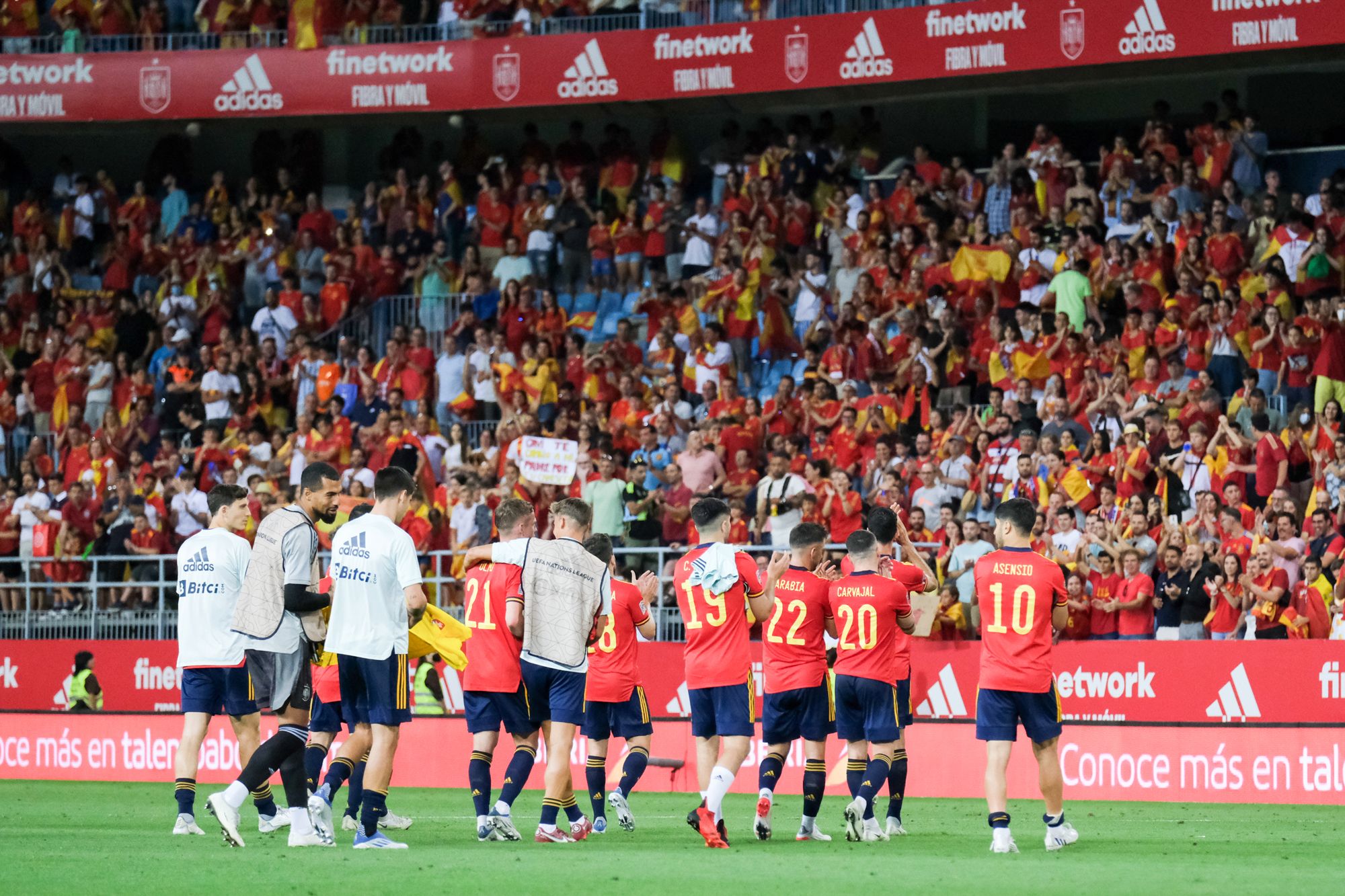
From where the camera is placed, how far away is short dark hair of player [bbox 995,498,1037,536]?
39.8ft

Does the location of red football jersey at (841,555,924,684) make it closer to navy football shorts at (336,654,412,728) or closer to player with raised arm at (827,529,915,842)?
player with raised arm at (827,529,915,842)

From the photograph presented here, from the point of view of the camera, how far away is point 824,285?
2702 cm

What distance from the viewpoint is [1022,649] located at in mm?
12102

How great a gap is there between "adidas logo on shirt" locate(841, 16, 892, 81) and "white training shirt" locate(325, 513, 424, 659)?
1719 centimetres

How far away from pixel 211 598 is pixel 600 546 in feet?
9.20

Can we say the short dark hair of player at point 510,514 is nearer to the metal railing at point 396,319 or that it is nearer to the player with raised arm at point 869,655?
the player with raised arm at point 869,655

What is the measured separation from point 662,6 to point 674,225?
11.6 feet

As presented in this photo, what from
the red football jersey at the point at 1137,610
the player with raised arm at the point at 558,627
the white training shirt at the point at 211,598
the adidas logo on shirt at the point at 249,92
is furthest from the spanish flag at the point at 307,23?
the player with raised arm at the point at 558,627

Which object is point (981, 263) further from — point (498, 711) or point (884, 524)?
point (498, 711)

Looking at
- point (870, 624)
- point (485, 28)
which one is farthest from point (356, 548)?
point (485, 28)

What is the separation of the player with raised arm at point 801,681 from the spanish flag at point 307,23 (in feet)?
65.2

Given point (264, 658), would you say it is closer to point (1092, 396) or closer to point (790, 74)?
point (1092, 396)

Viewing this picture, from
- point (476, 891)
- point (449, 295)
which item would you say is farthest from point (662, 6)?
point (476, 891)

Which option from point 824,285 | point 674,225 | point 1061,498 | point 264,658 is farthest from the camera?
point 674,225
